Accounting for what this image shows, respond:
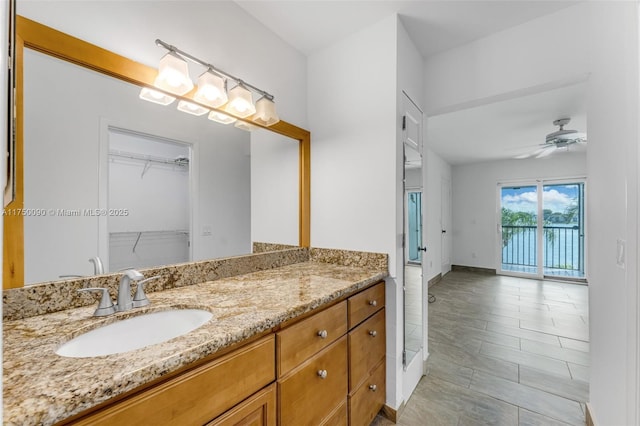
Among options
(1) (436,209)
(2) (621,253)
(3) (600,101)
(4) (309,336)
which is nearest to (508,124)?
(1) (436,209)

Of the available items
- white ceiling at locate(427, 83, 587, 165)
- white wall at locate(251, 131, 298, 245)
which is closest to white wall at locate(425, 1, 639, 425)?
white ceiling at locate(427, 83, 587, 165)

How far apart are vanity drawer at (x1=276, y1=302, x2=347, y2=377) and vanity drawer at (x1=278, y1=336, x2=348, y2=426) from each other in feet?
0.11

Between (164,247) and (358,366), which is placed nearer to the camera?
(164,247)

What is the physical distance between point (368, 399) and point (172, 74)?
1938 mm

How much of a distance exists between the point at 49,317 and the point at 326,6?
6.52ft

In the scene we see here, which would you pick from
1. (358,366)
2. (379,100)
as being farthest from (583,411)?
(379,100)

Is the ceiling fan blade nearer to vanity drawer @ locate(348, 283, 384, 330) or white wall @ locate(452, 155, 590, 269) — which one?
white wall @ locate(452, 155, 590, 269)

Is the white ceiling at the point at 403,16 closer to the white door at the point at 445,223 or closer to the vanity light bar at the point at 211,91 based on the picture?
the vanity light bar at the point at 211,91

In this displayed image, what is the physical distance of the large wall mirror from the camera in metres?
1.00

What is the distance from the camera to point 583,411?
180cm

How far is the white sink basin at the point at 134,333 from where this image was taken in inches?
34.5

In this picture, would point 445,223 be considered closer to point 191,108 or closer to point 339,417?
point 339,417

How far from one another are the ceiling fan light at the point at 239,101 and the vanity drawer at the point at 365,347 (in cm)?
135

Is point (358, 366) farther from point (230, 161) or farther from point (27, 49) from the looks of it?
point (27, 49)
